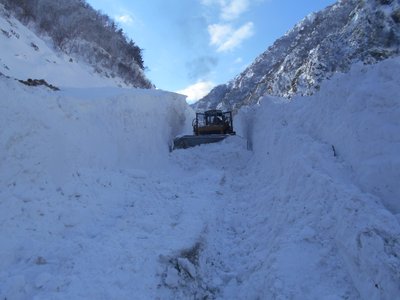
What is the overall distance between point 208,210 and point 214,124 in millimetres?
13319

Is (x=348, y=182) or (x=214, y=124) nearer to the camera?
(x=348, y=182)

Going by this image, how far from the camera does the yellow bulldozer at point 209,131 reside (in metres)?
19.4

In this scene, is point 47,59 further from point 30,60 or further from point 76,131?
point 76,131

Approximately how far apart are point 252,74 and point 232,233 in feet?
319

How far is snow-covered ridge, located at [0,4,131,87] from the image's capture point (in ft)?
53.3

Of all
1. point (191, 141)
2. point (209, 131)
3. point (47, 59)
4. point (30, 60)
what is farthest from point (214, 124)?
point (30, 60)

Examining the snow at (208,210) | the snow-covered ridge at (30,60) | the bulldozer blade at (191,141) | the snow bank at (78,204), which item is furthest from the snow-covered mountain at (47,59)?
the bulldozer blade at (191,141)

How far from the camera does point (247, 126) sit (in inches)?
867

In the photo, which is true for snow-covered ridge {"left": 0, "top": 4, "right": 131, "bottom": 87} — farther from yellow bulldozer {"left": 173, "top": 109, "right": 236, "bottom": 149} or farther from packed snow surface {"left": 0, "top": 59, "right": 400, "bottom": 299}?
yellow bulldozer {"left": 173, "top": 109, "right": 236, "bottom": 149}

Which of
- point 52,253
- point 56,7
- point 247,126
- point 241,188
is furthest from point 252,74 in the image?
point 52,253

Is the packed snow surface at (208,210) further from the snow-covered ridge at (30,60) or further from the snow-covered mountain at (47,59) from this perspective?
the snow-covered mountain at (47,59)

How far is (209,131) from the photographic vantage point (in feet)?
74.8

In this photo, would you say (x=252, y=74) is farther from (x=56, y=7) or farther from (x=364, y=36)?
(x=56, y=7)

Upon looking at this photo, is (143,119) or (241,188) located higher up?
(143,119)
